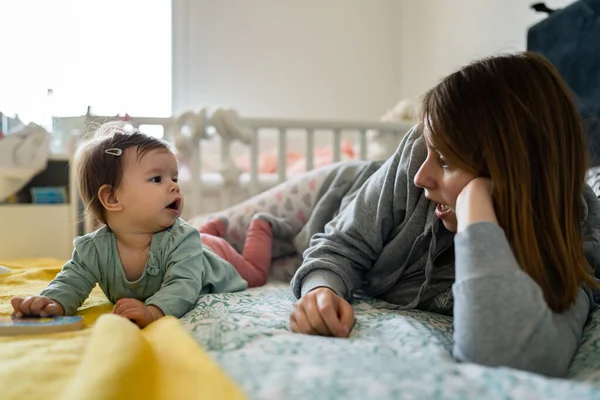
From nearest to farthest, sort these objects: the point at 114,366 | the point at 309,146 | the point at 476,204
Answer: the point at 114,366, the point at 476,204, the point at 309,146

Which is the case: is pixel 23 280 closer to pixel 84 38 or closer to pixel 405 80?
pixel 84 38

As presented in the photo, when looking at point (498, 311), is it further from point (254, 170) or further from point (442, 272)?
point (254, 170)

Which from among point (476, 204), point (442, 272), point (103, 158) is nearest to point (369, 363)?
point (476, 204)

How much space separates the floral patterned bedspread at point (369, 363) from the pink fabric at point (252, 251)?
380mm

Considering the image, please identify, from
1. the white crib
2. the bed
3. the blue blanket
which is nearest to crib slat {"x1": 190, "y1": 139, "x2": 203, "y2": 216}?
the white crib

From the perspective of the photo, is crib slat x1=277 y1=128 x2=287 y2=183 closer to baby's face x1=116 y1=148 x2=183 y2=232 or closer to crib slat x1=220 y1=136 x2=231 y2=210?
crib slat x1=220 y1=136 x2=231 y2=210

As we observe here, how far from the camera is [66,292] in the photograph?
929 millimetres

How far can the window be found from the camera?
2.55m

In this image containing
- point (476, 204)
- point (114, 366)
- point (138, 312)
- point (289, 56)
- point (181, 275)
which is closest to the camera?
point (114, 366)

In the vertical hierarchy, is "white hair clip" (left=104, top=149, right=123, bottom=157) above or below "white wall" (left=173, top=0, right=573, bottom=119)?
below

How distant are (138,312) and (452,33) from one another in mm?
1999

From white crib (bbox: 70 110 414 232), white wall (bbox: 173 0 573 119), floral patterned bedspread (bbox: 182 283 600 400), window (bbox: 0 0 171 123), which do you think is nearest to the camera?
floral patterned bedspread (bbox: 182 283 600 400)

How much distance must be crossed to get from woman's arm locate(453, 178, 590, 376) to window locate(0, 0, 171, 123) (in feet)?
6.87

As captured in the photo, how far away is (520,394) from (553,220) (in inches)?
10.4
